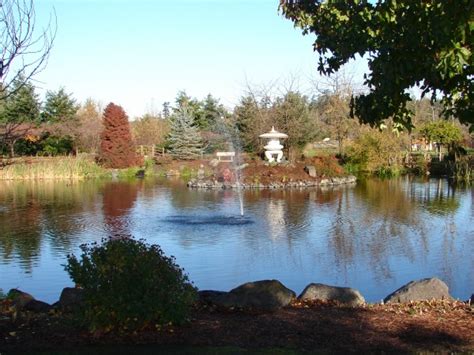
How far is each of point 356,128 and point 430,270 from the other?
23.1 m

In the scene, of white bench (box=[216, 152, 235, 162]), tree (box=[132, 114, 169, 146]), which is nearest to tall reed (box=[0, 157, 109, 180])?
white bench (box=[216, 152, 235, 162])

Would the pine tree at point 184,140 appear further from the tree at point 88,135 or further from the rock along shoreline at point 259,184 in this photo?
the rock along shoreline at point 259,184

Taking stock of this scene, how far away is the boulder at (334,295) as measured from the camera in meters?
5.79

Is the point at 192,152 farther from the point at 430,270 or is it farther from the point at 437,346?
the point at 437,346

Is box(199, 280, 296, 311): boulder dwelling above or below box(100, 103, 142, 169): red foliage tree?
below

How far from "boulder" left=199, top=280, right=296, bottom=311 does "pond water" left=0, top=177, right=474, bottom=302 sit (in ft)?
5.84

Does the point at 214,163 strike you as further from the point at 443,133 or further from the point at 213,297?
the point at 213,297

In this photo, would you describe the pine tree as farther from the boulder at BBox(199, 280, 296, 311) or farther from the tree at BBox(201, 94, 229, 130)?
the boulder at BBox(199, 280, 296, 311)

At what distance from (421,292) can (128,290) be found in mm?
3286

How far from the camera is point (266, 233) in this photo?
1160 cm

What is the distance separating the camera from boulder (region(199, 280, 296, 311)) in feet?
18.1

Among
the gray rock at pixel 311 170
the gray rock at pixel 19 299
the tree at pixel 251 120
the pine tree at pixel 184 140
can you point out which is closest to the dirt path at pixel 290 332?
the gray rock at pixel 19 299

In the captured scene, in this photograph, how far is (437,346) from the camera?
4.21 metres

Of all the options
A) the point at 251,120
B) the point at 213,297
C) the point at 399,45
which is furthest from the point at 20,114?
the point at 251,120
